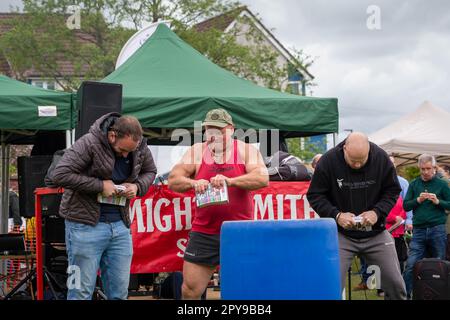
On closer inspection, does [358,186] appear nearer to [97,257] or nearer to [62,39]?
[97,257]

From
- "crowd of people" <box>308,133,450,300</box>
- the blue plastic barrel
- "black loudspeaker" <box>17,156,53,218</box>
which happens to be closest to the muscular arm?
"crowd of people" <box>308,133,450,300</box>

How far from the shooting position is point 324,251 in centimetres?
522

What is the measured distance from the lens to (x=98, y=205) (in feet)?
21.6

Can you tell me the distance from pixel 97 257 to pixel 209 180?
3.68ft

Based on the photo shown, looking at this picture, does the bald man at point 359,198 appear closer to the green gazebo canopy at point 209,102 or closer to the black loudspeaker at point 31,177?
the green gazebo canopy at point 209,102

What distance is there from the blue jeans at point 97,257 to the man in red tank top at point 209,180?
60 cm

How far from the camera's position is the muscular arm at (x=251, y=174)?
6.88 metres

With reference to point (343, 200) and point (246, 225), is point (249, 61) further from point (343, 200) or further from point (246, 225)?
point (246, 225)

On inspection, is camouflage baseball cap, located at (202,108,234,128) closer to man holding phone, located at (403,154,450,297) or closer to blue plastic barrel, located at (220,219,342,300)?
blue plastic barrel, located at (220,219,342,300)

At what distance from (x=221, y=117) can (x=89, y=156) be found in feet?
3.82

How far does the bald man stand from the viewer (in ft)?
22.4

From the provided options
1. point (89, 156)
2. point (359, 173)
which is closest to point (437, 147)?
point (359, 173)

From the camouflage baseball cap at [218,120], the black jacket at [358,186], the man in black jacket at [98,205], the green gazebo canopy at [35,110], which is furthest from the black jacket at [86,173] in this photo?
the green gazebo canopy at [35,110]

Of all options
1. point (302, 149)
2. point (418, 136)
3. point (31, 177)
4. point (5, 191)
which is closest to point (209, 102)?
point (31, 177)
